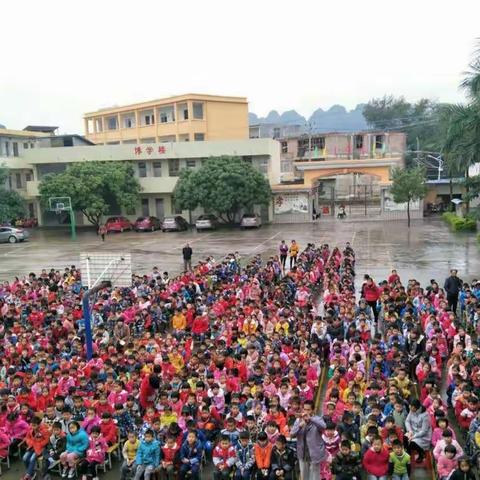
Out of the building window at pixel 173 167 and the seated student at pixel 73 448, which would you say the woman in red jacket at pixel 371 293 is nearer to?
the seated student at pixel 73 448

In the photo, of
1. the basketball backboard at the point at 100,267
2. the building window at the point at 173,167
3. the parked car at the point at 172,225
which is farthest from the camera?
the building window at the point at 173,167

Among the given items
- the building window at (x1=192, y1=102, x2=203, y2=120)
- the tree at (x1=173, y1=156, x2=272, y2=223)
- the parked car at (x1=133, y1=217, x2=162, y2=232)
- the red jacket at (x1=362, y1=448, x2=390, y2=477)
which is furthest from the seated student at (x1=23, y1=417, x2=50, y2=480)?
the building window at (x1=192, y1=102, x2=203, y2=120)

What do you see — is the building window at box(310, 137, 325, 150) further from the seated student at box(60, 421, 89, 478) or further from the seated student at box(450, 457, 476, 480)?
the seated student at box(450, 457, 476, 480)

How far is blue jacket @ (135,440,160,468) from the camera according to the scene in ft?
22.5

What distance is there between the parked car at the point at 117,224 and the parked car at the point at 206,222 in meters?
5.36

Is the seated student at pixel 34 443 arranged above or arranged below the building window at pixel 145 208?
below

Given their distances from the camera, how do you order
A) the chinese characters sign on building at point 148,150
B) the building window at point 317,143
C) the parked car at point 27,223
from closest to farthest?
the chinese characters sign on building at point 148,150
the parked car at point 27,223
the building window at point 317,143

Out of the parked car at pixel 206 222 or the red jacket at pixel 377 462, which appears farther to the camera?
the parked car at pixel 206 222

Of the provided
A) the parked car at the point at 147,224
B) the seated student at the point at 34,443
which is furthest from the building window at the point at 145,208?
the seated student at the point at 34,443

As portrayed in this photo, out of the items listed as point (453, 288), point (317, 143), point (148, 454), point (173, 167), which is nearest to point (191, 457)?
point (148, 454)

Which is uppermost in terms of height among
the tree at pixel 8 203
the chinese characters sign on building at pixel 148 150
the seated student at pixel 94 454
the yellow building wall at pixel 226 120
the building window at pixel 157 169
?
the yellow building wall at pixel 226 120

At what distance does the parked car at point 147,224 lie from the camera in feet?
121

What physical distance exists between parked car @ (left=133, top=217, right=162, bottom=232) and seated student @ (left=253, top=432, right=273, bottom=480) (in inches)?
1224

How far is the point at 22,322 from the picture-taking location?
13.2 metres
